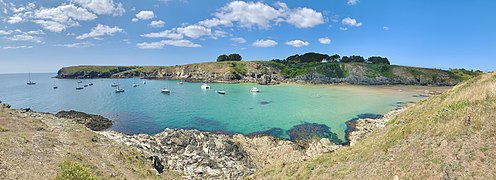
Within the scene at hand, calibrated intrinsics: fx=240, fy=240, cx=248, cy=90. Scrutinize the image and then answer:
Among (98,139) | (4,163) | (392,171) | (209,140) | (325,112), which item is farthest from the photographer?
(325,112)

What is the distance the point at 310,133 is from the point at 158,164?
75.8 feet

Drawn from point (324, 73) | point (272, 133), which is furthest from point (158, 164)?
point (324, 73)

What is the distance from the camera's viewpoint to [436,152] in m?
11.6

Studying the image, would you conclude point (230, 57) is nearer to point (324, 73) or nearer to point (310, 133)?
point (324, 73)

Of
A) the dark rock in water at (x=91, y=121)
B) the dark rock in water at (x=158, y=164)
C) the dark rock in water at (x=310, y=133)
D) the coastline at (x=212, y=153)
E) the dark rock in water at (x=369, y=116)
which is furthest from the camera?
the dark rock in water at (x=369, y=116)

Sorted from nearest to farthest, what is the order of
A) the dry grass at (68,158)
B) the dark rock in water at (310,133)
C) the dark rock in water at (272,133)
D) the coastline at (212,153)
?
the dry grass at (68,158), the coastline at (212,153), the dark rock in water at (310,133), the dark rock in water at (272,133)

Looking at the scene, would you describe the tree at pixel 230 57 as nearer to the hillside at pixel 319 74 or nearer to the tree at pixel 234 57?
the tree at pixel 234 57

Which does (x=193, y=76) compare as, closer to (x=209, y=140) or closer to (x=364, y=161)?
(x=209, y=140)

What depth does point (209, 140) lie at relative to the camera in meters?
29.0

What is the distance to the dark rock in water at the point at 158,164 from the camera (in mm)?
22406

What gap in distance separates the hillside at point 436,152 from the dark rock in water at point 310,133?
1854 centimetres

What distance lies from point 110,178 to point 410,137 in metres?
19.6

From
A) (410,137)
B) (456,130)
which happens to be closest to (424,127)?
(410,137)

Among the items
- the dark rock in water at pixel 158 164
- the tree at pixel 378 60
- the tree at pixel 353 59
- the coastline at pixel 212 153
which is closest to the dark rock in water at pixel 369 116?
the coastline at pixel 212 153
